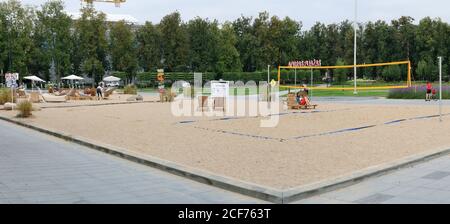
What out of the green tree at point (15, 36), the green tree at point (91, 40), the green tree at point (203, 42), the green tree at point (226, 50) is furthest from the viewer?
the green tree at point (226, 50)

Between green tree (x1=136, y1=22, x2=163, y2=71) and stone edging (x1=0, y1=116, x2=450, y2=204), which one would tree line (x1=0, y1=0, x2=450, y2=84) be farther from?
stone edging (x1=0, y1=116, x2=450, y2=204)

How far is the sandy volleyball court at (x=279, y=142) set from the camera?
26.2 ft

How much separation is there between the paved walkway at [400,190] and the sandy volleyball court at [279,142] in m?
0.56

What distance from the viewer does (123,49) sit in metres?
75.8

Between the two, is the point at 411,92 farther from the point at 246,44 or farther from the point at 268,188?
the point at 246,44

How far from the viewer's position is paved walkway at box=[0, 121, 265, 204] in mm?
6340

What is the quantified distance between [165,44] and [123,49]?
22.4ft

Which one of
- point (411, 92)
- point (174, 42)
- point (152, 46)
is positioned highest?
point (174, 42)

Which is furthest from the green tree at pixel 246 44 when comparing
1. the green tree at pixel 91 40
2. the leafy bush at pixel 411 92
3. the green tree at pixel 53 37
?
the leafy bush at pixel 411 92

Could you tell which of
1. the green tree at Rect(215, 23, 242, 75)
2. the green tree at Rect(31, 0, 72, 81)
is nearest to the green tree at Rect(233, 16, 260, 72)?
the green tree at Rect(215, 23, 242, 75)

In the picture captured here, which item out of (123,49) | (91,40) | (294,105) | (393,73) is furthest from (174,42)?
(294,105)

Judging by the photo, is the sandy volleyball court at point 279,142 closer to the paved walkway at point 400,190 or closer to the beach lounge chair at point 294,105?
the paved walkway at point 400,190
